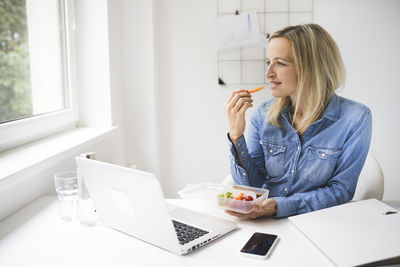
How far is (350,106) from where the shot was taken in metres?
1.39

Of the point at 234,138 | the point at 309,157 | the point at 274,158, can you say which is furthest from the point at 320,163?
the point at 234,138

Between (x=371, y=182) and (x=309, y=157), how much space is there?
11.5 inches

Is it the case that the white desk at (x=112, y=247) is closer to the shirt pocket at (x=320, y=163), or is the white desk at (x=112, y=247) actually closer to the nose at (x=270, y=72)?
the shirt pocket at (x=320, y=163)

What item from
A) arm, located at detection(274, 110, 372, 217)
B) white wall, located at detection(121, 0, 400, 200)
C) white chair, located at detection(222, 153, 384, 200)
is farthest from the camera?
white wall, located at detection(121, 0, 400, 200)

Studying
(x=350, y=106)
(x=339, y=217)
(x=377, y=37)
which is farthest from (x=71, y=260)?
(x=377, y=37)

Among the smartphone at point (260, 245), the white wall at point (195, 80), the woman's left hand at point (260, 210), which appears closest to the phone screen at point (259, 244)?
the smartphone at point (260, 245)

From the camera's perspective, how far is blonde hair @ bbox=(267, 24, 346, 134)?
1.41 meters

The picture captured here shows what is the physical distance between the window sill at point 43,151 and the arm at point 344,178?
31.1 inches

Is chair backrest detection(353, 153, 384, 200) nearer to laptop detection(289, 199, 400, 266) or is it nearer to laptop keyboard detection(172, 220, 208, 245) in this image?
laptop detection(289, 199, 400, 266)

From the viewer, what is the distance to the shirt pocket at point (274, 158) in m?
1.46

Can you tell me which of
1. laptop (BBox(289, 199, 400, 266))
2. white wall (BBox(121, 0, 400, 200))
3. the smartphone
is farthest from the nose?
white wall (BBox(121, 0, 400, 200))

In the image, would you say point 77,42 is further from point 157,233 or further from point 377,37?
point 377,37

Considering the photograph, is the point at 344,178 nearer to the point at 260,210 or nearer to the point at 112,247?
the point at 260,210

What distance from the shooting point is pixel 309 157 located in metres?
1.38
